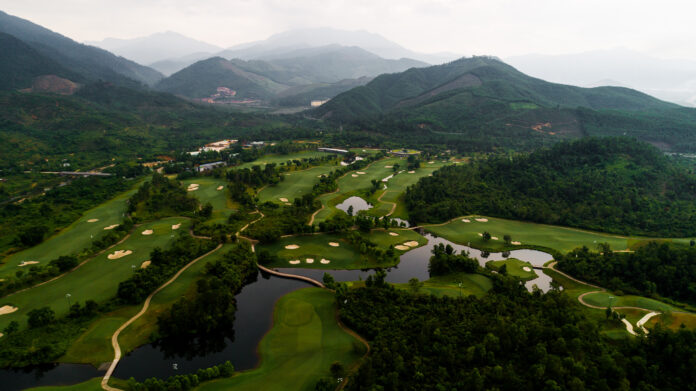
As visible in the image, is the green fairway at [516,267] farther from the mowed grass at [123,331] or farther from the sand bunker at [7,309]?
the sand bunker at [7,309]

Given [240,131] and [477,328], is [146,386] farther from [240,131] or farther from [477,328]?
[240,131]

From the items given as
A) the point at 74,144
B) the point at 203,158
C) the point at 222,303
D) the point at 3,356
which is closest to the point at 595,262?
the point at 222,303

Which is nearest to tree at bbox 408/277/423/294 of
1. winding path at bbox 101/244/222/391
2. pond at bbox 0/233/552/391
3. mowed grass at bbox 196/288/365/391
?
pond at bbox 0/233/552/391

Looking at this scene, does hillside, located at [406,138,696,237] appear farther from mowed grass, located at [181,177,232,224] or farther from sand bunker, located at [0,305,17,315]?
sand bunker, located at [0,305,17,315]

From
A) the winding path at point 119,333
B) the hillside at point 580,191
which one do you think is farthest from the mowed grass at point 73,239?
the hillside at point 580,191

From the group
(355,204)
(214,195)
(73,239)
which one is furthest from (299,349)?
(214,195)

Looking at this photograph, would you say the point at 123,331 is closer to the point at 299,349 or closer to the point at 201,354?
the point at 201,354
